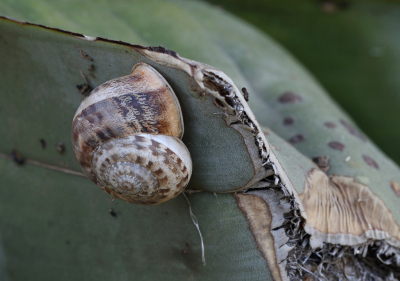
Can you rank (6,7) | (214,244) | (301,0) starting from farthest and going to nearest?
(301,0) → (6,7) → (214,244)

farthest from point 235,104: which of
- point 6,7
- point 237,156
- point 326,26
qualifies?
point 326,26

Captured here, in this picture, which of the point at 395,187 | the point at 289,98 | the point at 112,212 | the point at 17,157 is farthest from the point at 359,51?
the point at 17,157

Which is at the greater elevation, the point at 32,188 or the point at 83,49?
the point at 83,49

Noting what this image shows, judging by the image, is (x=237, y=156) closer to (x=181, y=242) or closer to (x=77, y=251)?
(x=181, y=242)

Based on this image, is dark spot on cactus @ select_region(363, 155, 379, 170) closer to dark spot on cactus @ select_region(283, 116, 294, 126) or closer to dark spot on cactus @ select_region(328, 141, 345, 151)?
dark spot on cactus @ select_region(328, 141, 345, 151)

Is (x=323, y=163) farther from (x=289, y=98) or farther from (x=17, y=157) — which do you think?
(x=17, y=157)

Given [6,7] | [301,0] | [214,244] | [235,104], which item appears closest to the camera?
[235,104]

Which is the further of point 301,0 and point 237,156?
point 301,0
